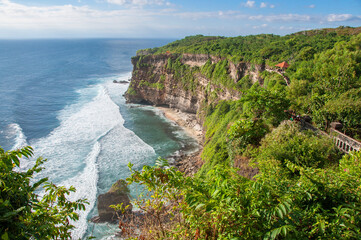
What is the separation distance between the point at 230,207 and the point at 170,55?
6360 cm

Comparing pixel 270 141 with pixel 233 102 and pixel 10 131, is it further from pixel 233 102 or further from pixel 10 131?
pixel 10 131

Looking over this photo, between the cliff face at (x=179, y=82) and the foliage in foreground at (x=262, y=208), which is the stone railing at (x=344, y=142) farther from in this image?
the cliff face at (x=179, y=82)

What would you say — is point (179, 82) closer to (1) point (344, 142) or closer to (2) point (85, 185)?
(2) point (85, 185)

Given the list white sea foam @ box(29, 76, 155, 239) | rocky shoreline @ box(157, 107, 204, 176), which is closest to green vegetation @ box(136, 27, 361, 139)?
rocky shoreline @ box(157, 107, 204, 176)

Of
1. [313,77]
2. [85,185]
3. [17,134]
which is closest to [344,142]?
[313,77]

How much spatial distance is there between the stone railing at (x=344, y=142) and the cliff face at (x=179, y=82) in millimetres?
28411

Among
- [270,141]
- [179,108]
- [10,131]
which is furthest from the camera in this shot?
[179,108]

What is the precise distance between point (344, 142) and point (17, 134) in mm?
48205

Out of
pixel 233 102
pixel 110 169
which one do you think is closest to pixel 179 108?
pixel 233 102

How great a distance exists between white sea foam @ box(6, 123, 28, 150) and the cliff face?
28237 millimetres

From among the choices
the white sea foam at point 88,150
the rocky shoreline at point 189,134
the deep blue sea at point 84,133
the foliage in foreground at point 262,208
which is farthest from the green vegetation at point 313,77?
the white sea foam at point 88,150

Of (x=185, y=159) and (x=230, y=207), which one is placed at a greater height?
(x=230, y=207)

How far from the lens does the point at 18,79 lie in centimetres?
8256

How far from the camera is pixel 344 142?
44.0 ft
